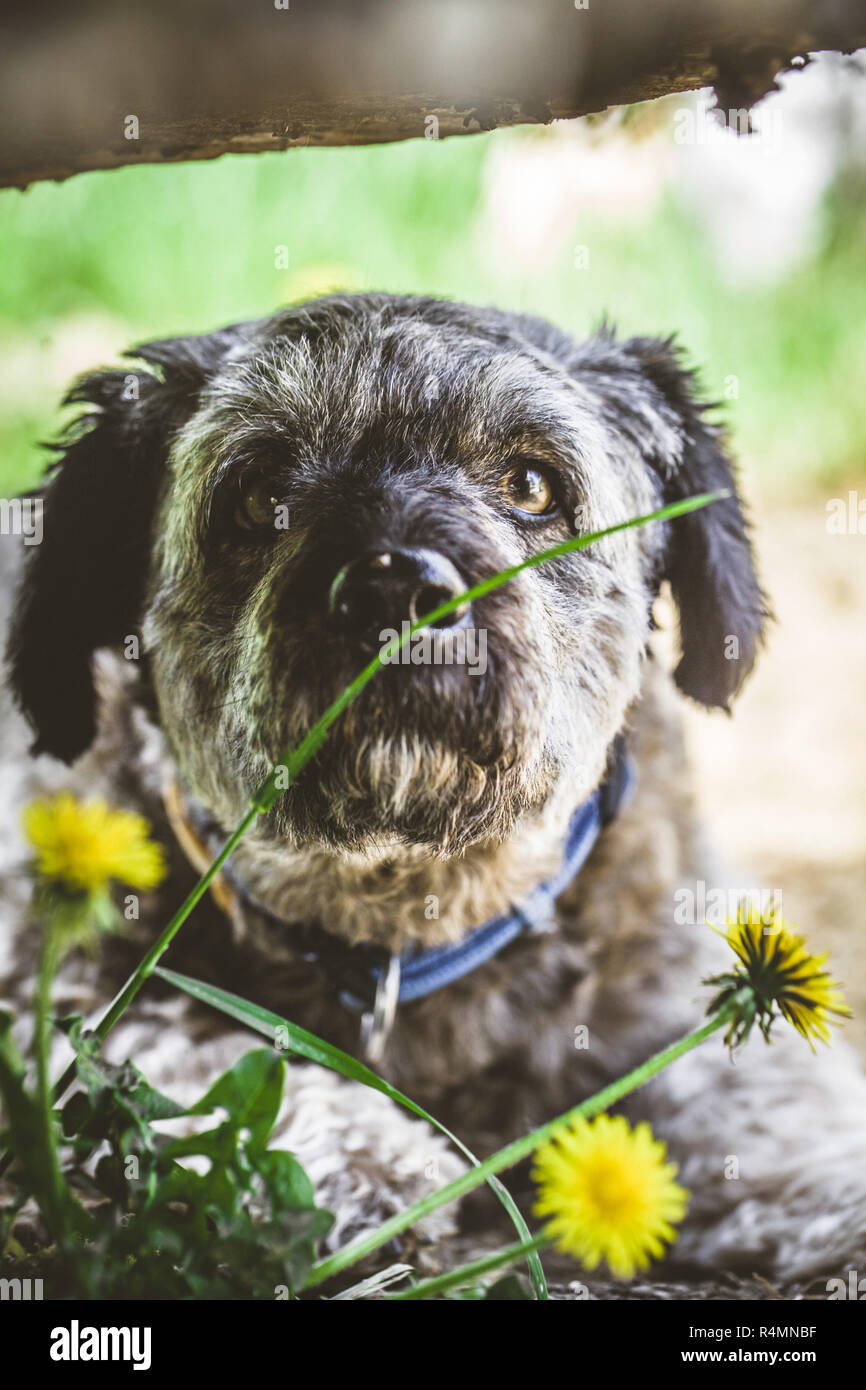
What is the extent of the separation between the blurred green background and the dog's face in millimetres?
290

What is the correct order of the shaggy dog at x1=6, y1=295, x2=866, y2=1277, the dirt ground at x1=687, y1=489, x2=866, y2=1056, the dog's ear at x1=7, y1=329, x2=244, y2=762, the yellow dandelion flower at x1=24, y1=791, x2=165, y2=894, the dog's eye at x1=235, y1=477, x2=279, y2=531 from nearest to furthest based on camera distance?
1. the yellow dandelion flower at x1=24, y1=791, x2=165, y2=894
2. the shaggy dog at x1=6, y1=295, x2=866, y2=1277
3. the dog's eye at x1=235, y1=477, x2=279, y2=531
4. the dog's ear at x1=7, y1=329, x2=244, y2=762
5. the dirt ground at x1=687, y1=489, x2=866, y2=1056

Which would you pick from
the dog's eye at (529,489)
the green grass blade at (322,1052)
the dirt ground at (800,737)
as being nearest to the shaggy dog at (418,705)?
the dog's eye at (529,489)

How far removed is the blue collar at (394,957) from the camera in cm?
184

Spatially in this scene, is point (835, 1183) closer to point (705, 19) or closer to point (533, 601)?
point (533, 601)

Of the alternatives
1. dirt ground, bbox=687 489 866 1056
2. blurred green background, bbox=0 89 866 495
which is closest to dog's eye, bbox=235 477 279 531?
blurred green background, bbox=0 89 866 495

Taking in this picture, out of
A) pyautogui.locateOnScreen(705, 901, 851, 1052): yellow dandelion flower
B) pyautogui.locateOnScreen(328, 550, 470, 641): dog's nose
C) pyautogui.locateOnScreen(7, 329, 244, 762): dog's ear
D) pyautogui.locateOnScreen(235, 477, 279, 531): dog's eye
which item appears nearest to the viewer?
pyautogui.locateOnScreen(705, 901, 851, 1052): yellow dandelion flower

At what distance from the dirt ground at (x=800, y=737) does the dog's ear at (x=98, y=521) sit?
1.35m

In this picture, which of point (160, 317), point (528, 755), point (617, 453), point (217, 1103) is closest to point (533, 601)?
point (528, 755)

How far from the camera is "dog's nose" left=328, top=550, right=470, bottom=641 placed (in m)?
1.26

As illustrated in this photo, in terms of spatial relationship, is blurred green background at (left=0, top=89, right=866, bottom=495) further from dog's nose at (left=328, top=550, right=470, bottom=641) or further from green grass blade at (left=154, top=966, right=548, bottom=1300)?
green grass blade at (left=154, top=966, right=548, bottom=1300)

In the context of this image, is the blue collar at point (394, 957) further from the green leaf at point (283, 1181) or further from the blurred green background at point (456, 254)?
the blurred green background at point (456, 254)

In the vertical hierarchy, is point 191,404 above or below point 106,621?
above

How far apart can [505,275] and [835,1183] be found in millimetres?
1700
